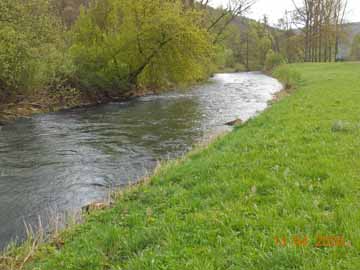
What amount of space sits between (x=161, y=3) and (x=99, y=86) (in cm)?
766

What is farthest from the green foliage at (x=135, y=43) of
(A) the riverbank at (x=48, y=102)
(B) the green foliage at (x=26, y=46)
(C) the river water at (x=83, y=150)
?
(C) the river water at (x=83, y=150)

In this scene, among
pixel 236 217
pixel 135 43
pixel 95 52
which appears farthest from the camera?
pixel 135 43

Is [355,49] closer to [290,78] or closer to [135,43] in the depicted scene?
[290,78]

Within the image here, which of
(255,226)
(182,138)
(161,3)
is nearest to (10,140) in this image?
(182,138)

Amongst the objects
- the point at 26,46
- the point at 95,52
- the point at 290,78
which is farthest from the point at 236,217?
the point at 290,78

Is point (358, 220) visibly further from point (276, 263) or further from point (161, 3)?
point (161, 3)

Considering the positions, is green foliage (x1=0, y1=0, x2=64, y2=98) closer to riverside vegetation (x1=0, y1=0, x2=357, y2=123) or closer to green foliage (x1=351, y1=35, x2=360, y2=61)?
riverside vegetation (x1=0, y1=0, x2=357, y2=123)

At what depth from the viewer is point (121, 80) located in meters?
25.8

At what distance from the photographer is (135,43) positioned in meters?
25.5
